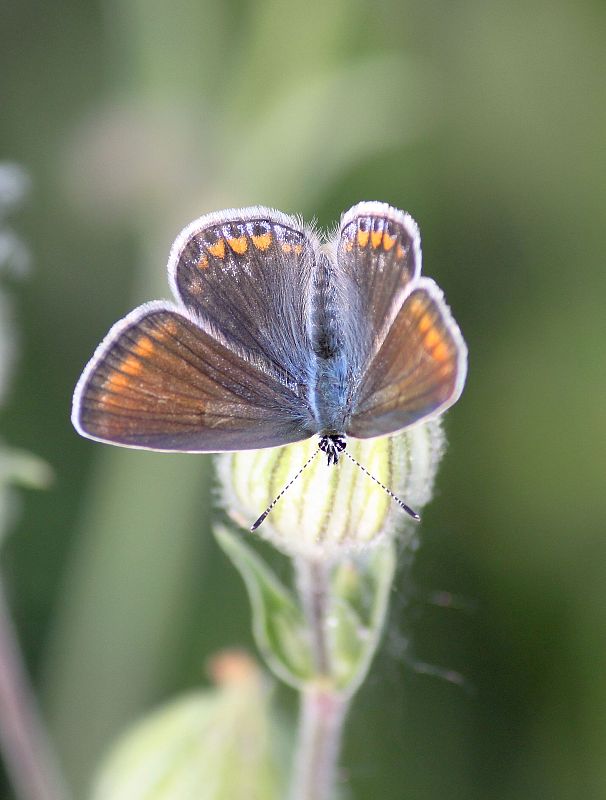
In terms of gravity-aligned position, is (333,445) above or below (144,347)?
below

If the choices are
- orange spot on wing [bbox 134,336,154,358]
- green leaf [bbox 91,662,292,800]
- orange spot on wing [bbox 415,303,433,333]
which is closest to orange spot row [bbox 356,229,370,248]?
orange spot on wing [bbox 415,303,433,333]

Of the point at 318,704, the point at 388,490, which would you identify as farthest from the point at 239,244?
the point at 318,704

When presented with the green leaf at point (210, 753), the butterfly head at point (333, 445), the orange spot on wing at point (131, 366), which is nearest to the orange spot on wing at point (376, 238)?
the butterfly head at point (333, 445)

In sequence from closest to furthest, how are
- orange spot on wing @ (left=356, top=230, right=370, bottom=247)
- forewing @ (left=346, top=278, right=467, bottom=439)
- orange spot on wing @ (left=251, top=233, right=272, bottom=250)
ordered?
1. forewing @ (left=346, top=278, right=467, bottom=439)
2. orange spot on wing @ (left=356, top=230, right=370, bottom=247)
3. orange spot on wing @ (left=251, top=233, right=272, bottom=250)

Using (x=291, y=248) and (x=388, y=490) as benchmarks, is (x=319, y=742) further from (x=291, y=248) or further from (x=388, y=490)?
(x=291, y=248)

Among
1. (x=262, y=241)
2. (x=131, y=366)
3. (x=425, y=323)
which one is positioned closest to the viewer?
(x=425, y=323)

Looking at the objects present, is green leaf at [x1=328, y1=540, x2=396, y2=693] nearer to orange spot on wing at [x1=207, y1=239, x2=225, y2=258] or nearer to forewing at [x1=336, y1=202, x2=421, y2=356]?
forewing at [x1=336, y1=202, x2=421, y2=356]
